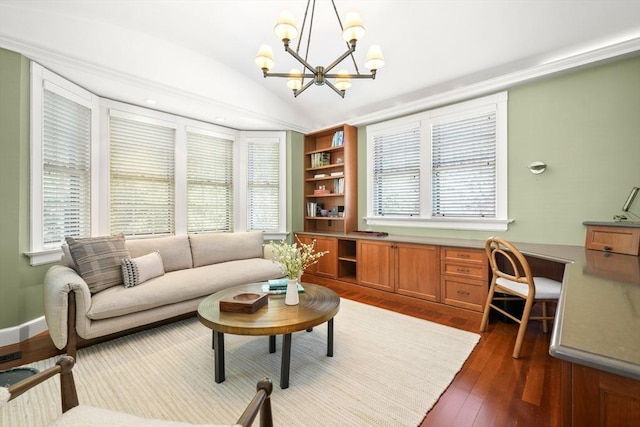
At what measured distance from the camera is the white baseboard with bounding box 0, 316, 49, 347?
2363mm

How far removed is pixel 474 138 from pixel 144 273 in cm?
420

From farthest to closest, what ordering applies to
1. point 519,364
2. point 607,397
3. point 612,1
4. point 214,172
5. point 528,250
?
point 214,172 → point 528,250 → point 612,1 → point 519,364 → point 607,397

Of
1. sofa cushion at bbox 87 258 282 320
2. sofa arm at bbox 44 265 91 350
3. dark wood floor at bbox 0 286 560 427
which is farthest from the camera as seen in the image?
sofa cushion at bbox 87 258 282 320

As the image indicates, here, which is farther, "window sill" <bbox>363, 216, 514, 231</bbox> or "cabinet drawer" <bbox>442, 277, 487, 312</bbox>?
"window sill" <bbox>363, 216, 514, 231</bbox>

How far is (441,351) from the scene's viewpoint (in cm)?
229

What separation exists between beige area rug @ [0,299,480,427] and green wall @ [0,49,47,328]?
80 centimetres

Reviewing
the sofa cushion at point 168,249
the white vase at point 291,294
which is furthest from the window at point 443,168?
the sofa cushion at point 168,249

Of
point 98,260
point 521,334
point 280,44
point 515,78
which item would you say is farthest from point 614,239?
A: point 98,260

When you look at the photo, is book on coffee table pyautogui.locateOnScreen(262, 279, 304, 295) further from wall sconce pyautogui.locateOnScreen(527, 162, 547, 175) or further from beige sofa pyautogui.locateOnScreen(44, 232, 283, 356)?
wall sconce pyautogui.locateOnScreen(527, 162, 547, 175)

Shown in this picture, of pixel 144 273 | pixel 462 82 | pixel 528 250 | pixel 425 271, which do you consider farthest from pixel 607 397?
pixel 462 82

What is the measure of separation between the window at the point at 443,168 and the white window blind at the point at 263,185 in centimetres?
172

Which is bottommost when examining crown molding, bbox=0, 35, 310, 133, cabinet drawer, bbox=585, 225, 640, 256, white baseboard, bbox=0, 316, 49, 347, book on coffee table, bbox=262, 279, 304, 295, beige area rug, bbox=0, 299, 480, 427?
beige area rug, bbox=0, 299, 480, 427

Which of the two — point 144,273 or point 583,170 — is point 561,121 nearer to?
point 583,170

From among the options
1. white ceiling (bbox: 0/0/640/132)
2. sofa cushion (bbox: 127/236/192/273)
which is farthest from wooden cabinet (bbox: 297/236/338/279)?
white ceiling (bbox: 0/0/640/132)
